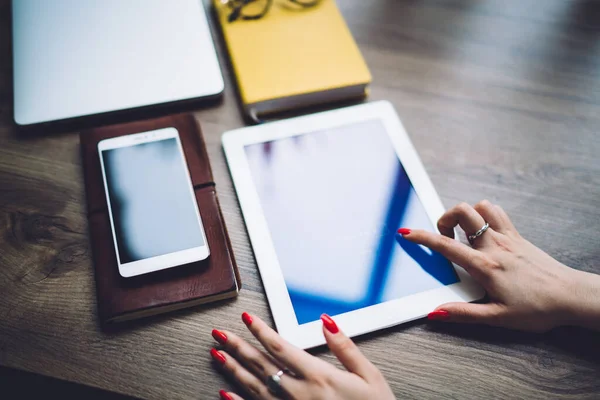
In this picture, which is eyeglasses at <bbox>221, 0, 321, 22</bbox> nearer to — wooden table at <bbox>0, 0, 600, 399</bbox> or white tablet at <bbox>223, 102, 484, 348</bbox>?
wooden table at <bbox>0, 0, 600, 399</bbox>

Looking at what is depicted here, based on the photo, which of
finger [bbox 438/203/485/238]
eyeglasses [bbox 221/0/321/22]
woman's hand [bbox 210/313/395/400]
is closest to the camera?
woman's hand [bbox 210/313/395/400]

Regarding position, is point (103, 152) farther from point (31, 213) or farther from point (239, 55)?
point (239, 55)

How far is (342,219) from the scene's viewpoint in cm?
76

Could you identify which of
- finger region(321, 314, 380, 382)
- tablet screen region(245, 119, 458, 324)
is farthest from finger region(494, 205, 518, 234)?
finger region(321, 314, 380, 382)

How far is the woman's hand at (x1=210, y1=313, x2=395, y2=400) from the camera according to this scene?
0.63m

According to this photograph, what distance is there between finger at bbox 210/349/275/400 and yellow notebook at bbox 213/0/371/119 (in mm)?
413

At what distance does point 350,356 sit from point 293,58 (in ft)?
1.74

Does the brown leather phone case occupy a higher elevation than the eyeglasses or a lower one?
lower

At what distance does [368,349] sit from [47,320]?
1.51 feet

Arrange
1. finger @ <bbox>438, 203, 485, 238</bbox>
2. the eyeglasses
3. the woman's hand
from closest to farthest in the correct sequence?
the woman's hand
finger @ <bbox>438, 203, 485, 238</bbox>
the eyeglasses

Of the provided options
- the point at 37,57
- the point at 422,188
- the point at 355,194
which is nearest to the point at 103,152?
the point at 37,57

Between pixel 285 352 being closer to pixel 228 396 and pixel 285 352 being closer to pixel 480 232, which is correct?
pixel 228 396

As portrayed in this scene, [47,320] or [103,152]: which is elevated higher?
[103,152]

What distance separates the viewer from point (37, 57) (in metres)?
0.84
